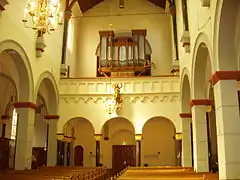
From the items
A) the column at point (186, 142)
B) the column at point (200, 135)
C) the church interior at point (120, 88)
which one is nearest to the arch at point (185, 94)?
the church interior at point (120, 88)

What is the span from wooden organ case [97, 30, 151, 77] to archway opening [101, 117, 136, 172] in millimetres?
3326

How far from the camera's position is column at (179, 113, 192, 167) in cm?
1479

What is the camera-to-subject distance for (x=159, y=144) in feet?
67.4

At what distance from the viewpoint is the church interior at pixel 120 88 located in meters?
8.30

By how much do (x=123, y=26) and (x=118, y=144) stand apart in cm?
741

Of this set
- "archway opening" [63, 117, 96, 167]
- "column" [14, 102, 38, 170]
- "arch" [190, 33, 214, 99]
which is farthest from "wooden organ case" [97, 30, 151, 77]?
"arch" [190, 33, 214, 99]

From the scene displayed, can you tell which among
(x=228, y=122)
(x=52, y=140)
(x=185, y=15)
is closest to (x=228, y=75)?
(x=228, y=122)

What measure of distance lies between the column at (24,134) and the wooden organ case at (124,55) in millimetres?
6746

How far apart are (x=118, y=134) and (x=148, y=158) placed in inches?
96.3

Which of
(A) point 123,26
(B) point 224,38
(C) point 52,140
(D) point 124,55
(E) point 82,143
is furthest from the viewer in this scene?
(A) point 123,26

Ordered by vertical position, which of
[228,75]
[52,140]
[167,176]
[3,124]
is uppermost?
[228,75]

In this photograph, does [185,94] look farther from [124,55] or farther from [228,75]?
[228,75]

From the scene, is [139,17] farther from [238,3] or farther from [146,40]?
[238,3]

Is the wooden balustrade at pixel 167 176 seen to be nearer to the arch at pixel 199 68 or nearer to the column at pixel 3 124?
the arch at pixel 199 68
